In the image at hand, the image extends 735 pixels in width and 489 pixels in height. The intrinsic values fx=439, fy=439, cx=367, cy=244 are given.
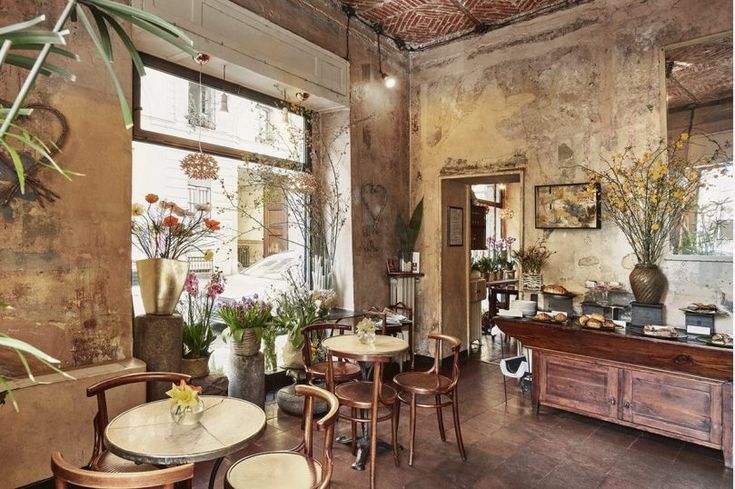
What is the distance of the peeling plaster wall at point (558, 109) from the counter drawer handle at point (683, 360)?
0.80 m

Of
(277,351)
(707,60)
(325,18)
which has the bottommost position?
(277,351)

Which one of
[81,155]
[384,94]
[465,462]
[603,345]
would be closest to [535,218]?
[603,345]

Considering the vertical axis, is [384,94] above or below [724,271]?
above

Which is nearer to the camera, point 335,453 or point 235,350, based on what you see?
point 335,453

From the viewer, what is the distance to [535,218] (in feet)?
16.2

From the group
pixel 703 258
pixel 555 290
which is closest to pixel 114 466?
pixel 555 290

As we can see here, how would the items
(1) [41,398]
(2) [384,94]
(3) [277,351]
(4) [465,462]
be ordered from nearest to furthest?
(1) [41,398]
(4) [465,462]
(3) [277,351]
(2) [384,94]

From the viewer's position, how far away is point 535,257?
4.86 metres

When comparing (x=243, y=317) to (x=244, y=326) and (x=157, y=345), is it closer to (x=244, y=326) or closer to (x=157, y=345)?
(x=244, y=326)

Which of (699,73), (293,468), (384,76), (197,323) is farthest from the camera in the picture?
(384,76)

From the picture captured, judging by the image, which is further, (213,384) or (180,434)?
(213,384)

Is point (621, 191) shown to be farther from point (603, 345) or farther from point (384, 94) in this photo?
point (384, 94)

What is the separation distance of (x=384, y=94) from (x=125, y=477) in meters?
5.08

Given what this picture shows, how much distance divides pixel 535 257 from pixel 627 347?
142 cm
